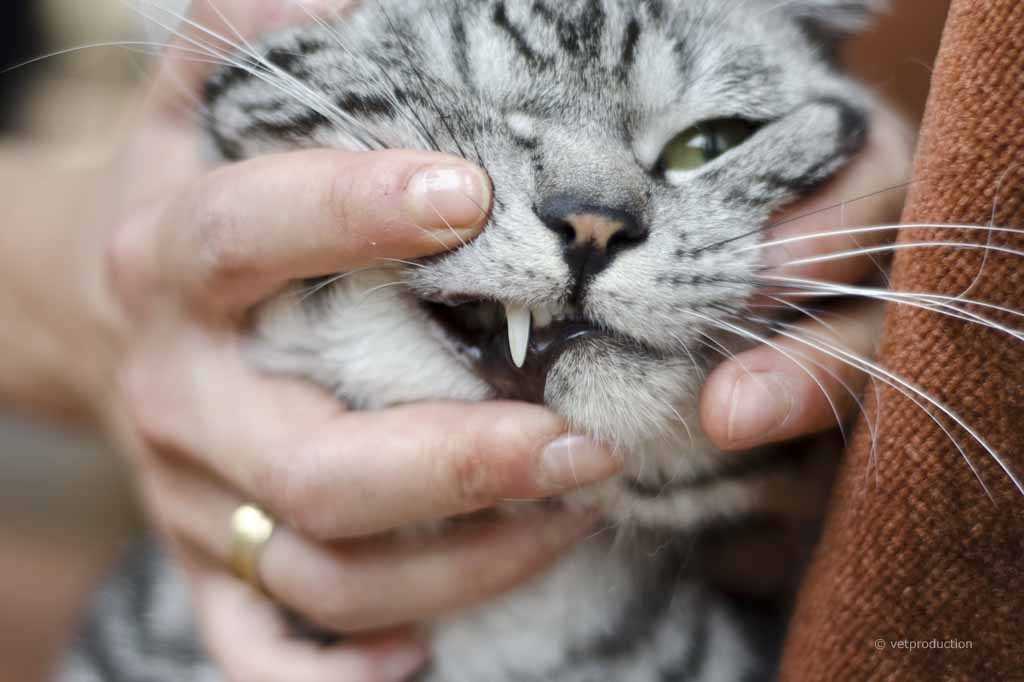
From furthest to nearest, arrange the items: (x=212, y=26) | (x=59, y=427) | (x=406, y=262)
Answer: (x=59, y=427) < (x=212, y=26) < (x=406, y=262)

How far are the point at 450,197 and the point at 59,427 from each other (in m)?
1.39

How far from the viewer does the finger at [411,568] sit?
708 mm

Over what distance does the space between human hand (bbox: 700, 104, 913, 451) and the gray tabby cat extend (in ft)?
0.07

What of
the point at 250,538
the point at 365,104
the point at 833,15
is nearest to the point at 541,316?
the point at 365,104

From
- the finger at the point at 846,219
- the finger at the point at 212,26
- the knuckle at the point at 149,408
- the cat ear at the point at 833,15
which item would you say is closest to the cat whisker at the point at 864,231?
the finger at the point at 846,219

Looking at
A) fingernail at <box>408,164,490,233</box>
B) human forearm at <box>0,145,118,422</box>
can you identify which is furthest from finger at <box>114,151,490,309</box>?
human forearm at <box>0,145,118,422</box>

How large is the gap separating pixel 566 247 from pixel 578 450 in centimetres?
14

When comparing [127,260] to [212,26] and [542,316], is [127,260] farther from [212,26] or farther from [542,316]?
[542,316]

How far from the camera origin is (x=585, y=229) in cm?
55

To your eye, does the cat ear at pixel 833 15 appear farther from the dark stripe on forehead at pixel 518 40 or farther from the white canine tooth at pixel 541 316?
the white canine tooth at pixel 541 316

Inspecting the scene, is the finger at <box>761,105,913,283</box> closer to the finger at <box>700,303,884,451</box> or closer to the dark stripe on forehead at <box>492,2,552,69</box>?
the finger at <box>700,303,884,451</box>

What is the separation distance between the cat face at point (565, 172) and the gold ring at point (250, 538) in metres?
0.14

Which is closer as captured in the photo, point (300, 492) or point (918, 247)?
point (918, 247)

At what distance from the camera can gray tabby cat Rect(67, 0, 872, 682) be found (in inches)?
22.8
